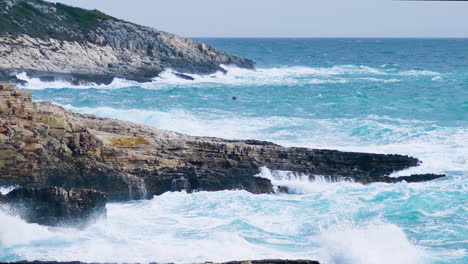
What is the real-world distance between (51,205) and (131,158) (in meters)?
2.93

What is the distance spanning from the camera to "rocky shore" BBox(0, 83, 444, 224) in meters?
14.3

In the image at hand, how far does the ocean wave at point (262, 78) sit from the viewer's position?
4291 centimetres

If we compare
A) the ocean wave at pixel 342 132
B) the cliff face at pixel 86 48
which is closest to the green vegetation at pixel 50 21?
the cliff face at pixel 86 48

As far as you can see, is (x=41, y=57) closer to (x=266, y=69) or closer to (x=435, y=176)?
(x=266, y=69)

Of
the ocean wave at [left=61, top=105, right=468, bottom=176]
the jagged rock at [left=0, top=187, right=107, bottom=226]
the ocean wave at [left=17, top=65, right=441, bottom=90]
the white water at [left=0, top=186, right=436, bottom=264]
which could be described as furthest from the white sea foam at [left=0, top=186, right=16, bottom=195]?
the ocean wave at [left=17, top=65, right=441, bottom=90]

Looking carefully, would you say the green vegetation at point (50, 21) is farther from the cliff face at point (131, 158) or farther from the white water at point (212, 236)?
the white water at point (212, 236)

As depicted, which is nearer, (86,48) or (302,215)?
(302,215)

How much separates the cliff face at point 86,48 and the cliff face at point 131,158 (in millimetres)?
27584

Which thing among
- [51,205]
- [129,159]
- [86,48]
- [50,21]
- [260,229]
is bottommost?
[260,229]

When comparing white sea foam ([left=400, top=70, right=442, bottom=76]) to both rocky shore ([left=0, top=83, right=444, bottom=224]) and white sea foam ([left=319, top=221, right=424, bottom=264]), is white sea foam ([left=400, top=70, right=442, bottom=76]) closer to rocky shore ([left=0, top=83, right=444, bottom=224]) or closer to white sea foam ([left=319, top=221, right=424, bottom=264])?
rocky shore ([left=0, top=83, right=444, bottom=224])

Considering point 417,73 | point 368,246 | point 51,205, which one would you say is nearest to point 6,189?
point 51,205

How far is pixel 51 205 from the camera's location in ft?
41.6

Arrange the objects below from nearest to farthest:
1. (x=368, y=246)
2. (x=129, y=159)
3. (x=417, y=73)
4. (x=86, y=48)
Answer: (x=368, y=246) → (x=129, y=159) → (x=86, y=48) → (x=417, y=73)

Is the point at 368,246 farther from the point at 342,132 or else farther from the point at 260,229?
the point at 342,132
